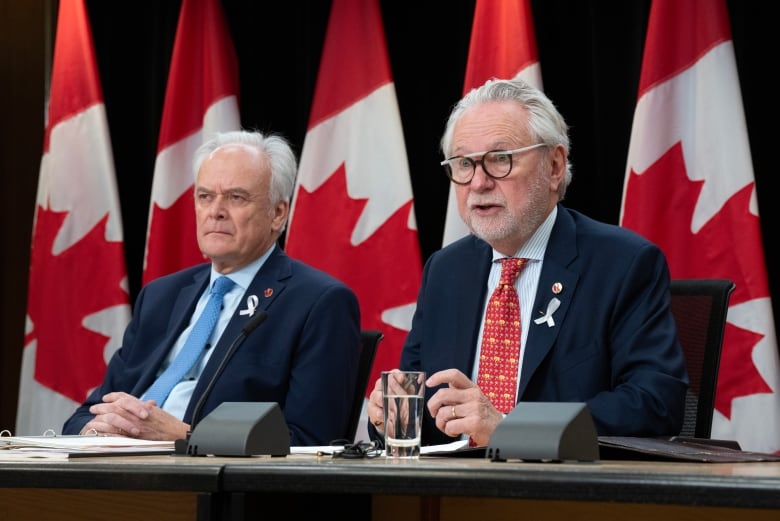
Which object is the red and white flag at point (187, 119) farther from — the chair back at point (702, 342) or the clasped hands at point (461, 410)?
the clasped hands at point (461, 410)

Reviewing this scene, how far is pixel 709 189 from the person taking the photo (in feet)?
11.1

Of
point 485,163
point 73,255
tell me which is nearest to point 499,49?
point 485,163

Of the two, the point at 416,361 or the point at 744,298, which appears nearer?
the point at 416,361

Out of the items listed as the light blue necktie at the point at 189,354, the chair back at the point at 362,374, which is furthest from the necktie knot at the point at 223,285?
the chair back at the point at 362,374

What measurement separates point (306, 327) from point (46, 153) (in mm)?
2076

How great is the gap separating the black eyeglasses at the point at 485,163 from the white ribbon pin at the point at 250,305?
725 mm

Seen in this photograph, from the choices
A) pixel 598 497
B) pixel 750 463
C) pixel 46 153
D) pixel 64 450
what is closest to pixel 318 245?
pixel 46 153

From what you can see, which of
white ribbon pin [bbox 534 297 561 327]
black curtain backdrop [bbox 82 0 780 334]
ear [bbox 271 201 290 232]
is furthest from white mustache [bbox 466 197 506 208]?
black curtain backdrop [bbox 82 0 780 334]

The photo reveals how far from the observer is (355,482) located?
1.29 metres

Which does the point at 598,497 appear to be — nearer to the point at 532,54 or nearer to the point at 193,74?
the point at 532,54

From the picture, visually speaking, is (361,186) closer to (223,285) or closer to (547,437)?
(223,285)

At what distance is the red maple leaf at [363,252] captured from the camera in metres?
3.83

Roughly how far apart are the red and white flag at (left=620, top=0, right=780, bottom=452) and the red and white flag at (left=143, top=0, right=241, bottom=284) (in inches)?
65.5

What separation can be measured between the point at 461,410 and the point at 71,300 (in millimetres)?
2806
